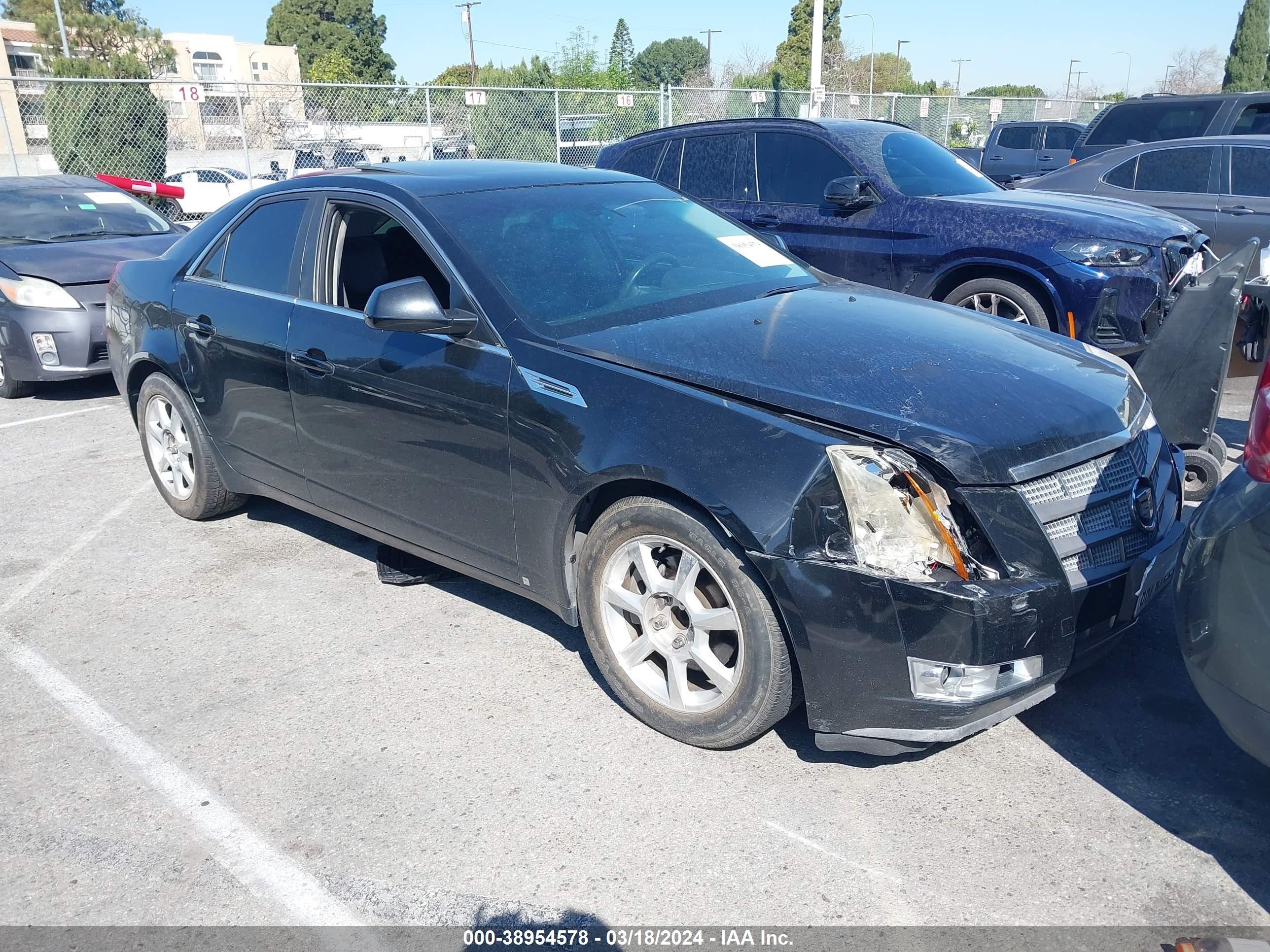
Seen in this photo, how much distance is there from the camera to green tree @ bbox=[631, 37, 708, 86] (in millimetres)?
109312

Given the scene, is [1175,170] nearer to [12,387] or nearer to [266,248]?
[266,248]

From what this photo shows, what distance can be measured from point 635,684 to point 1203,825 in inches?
64.6

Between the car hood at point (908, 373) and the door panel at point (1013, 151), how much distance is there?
18209 mm

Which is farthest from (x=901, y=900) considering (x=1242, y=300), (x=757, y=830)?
(x=1242, y=300)

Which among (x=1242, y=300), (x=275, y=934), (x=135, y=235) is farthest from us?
(x=135, y=235)

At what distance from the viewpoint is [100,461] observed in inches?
258

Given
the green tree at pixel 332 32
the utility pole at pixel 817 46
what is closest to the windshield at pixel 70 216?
the utility pole at pixel 817 46

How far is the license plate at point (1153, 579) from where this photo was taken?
311 cm

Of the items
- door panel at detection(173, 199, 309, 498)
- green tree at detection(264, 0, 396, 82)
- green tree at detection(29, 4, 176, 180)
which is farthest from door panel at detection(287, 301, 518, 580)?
green tree at detection(264, 0, 396, 82)

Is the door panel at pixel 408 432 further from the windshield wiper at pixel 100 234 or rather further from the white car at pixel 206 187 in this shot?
the white car at pixel 206 187

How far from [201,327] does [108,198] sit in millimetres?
5479

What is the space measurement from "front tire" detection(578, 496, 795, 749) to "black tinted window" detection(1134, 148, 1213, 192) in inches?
313

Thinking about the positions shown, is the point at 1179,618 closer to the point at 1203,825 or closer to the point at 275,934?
the point at 1203,825

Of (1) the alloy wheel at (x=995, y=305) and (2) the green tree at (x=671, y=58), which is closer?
(1) the alloy wheel at (x=995, y=305)
